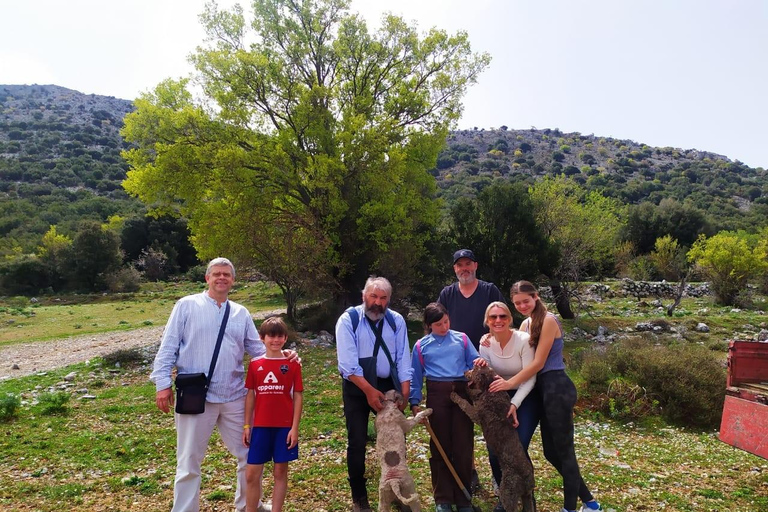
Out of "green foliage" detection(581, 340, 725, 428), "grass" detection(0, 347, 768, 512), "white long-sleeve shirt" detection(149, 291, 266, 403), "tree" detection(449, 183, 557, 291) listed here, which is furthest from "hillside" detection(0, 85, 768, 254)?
A: "white long-sleeve shirt" detection(149, 291, 266, 403)

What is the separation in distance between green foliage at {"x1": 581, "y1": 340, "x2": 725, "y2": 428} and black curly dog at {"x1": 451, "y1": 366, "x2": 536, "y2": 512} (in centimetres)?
544

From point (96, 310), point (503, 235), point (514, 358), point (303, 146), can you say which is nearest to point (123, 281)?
point (96, 310)

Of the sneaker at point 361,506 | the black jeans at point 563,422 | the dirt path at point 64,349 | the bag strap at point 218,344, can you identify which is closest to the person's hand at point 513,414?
the black jeans at point 563,422

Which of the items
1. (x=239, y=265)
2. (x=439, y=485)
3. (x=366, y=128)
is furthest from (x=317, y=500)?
(x=366, y=128)

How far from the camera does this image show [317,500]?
14.9ft

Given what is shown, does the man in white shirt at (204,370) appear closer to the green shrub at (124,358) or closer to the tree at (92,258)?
the green shrub at (124,358)

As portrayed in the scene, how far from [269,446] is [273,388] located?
0.49 metres

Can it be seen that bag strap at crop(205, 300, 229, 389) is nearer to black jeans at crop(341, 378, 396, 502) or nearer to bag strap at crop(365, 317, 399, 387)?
black jeans at crop(341, 378, 396, 502)

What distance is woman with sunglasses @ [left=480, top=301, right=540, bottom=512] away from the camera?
3799mm

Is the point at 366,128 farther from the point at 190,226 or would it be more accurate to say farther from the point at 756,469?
the point at 756,469

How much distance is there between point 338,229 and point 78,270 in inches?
1071

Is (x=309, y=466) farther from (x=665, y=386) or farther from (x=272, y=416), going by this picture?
(x=665, y=386)

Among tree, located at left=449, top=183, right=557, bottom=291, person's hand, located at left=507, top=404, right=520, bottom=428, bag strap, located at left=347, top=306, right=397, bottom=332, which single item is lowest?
person's hand, located at left=507, top=404, right=520, bottom=428

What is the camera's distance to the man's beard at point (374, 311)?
391 cm
